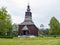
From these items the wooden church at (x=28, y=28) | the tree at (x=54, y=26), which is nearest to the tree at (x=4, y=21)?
the wooden church at (x=28, y=28)

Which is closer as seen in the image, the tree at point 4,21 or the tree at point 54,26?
the tree at point 4,21

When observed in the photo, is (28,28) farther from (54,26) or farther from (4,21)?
(4,21)

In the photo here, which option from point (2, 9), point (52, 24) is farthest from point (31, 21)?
point (2, 9)

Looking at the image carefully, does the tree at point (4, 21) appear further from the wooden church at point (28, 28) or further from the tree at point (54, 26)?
the tree at point (54, 26)

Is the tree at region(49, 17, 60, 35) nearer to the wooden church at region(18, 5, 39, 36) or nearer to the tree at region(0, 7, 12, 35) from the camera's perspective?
the wooden church at region(18, 5, 39, 36)

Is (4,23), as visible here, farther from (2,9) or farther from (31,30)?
(31,30)

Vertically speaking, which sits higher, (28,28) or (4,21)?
(4,21)

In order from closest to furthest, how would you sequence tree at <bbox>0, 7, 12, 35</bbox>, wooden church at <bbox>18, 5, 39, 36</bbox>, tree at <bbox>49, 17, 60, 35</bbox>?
tree at <bbox>0, 7, 12, 35</bbox> → tree at <bbox>49, 17, 60, 35</bbox> → wooden church at <bbox>18, 5, 39, 36</bbox>

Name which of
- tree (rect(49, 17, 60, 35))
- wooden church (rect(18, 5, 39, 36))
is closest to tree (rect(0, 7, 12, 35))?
wooden church (rect(18, 5, 39, 36))

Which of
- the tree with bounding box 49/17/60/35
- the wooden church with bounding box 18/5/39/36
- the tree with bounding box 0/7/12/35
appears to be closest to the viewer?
the tree with bounding box 0/7/12/35

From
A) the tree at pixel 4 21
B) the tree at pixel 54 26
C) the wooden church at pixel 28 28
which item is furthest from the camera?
the wooden church at pixel 28 28

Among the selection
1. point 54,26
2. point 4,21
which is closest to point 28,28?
point 54,26

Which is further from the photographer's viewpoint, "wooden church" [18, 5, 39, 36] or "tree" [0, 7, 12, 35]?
"wooden church" [18, 5, 39, 36]

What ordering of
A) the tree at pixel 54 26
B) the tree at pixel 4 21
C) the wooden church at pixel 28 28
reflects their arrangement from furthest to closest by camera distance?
1. the wooden church at pixel 28 28
2. the tree at pixel 54 26
3. the tree at pixel 4 21
